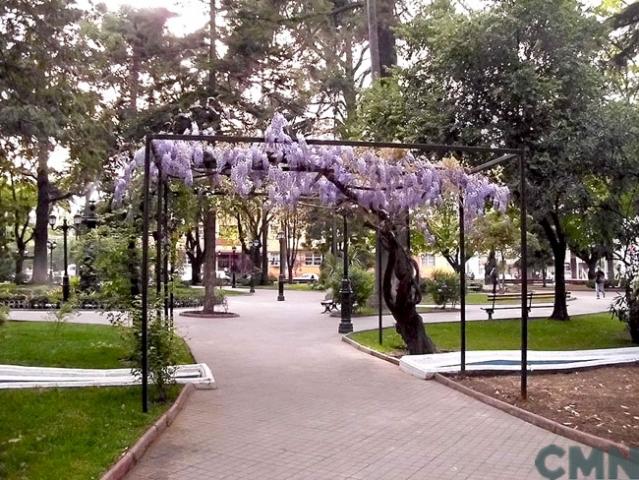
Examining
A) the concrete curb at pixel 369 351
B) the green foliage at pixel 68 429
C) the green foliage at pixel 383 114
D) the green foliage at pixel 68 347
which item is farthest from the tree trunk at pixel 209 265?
the green foliage at pixel 68 429

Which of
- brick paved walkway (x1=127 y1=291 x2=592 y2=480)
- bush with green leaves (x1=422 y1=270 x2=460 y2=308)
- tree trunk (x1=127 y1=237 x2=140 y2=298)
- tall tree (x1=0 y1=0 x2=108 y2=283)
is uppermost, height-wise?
tall tree (x1=0 y1=0 x2=108 y2=283)

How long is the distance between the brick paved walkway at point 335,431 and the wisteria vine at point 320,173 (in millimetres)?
2936

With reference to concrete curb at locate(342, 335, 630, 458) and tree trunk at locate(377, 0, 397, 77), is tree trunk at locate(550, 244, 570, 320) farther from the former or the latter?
concrete curb at locate(342, 335, 630, 458)

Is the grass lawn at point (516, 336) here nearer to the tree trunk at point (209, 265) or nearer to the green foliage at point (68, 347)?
the green foliage at point (68, 347)

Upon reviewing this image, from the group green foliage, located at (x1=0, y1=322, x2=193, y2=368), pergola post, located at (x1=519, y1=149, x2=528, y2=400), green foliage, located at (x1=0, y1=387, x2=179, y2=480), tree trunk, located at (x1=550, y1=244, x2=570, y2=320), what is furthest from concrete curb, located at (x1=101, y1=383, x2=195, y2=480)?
tree trunk, located at (x1=550, y1=244, x2=570, y2=320)

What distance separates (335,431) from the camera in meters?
7.19

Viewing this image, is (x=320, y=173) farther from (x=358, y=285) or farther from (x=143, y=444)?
(x=358, y=285)

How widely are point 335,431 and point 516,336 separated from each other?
10182 millimetres

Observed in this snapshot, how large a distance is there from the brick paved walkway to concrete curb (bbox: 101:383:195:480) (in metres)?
0.09

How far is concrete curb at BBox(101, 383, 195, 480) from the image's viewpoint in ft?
18.1

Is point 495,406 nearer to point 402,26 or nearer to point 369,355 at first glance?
A: point 369,355

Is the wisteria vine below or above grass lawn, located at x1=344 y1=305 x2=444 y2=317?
above

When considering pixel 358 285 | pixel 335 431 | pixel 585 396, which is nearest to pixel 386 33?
pixel 358 285

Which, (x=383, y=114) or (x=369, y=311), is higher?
(x=383, y=114)
